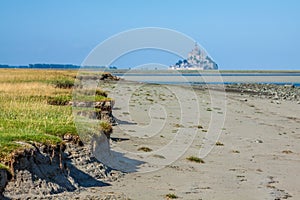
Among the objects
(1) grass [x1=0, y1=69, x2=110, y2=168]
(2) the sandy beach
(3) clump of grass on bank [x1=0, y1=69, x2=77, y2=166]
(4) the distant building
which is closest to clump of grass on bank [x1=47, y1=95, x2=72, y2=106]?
(1) grass [x1=0, y1=69, x2=110, y2=168]

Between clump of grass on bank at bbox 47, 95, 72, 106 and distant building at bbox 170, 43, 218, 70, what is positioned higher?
distant building at bbox 170, 43, 218, 70

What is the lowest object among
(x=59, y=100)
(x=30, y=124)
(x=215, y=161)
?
(x=215, y=161)

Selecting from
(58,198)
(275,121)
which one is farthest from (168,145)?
(275,121)

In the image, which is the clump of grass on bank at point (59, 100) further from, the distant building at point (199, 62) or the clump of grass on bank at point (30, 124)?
the distant building at point (199, 62)

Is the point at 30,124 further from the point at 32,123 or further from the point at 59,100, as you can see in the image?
the point at 59,100

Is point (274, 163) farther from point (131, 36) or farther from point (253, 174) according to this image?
point (131, 36)

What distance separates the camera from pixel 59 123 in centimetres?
1490

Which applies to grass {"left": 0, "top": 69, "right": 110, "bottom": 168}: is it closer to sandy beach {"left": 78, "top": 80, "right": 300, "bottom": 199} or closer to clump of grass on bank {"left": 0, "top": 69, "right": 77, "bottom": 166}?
clump of grass on bank {"left": 0, "top": 69, "right": 77, "bottom": 166}

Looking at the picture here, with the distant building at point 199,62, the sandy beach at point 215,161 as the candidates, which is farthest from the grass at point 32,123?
the distant building at point 199,62

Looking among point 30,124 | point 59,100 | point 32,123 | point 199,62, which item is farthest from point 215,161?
point 59,100

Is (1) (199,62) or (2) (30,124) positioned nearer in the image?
(2) (30,124)

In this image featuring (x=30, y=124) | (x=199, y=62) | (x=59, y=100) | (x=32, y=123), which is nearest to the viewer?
(x=30, y=124)

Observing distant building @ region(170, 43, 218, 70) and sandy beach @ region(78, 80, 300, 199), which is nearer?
sandy beach @ region(78, 80, 300, 199)

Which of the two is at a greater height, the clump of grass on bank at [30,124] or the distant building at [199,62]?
the distant building at [199,62]
